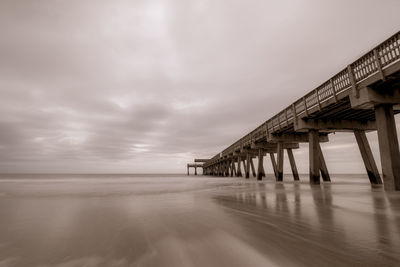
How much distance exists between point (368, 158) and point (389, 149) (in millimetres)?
6781

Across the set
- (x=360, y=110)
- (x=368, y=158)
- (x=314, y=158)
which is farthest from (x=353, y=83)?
(x=368, y=158)

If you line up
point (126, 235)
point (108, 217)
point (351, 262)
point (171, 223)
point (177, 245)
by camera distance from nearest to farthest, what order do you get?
point (351, 262), point (177, 245), point (126, 235), point (171, 223), point (108, 217)

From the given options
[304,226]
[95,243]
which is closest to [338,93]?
[304,226]

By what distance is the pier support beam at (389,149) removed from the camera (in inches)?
316

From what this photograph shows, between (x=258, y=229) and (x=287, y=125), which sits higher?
(x=287, y=125)

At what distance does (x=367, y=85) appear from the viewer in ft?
28.0

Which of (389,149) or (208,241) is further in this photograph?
(389,149)

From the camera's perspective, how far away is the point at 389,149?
809cm

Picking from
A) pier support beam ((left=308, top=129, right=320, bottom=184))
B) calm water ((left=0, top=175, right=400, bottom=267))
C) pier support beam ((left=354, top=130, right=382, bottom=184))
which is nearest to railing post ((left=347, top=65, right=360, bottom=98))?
pier support beam ((left=308, top=129, right=320, bottom=184))

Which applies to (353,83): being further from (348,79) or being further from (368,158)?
(368,158)

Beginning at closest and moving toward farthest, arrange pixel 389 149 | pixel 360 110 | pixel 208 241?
pixel 208 241, pixel 389 149, pixel 360 110

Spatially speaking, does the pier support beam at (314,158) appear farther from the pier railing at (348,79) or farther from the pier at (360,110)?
the pier railing at (348,79)

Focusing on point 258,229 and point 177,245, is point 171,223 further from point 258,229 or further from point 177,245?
point 258,229

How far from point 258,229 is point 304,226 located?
2.66ft
